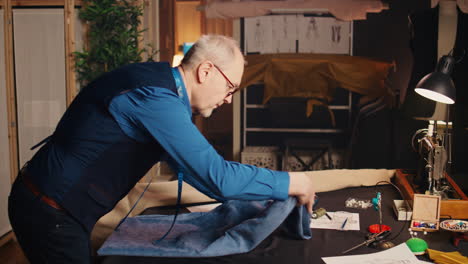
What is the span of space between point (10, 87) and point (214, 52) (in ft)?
10.5

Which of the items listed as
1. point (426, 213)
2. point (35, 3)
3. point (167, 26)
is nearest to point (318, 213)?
point (426, 213)

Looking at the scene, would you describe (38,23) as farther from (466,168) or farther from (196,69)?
(466,168)

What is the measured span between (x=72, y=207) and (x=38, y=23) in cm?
354

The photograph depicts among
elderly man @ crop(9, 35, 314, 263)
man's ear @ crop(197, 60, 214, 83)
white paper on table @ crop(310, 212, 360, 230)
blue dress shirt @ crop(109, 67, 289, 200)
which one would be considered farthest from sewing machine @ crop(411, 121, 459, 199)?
man's ear @ crop(197, 60, 214, 83)

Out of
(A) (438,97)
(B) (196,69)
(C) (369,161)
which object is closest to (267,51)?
(C) (369,161)

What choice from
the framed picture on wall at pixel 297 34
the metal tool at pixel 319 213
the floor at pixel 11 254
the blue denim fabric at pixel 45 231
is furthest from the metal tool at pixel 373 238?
the framed picture on wall at pixel 297 34

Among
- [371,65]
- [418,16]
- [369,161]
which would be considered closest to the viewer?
[418,16]

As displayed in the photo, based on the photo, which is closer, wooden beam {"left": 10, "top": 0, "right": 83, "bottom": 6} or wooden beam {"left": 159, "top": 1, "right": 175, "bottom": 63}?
wooden beam {"left": 10, "top": 0, "right": 83, "bottom": 6}

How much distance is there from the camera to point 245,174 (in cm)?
149

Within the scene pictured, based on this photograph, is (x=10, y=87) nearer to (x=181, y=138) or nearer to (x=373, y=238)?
(x=181, y=138)

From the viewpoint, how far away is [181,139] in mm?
1425

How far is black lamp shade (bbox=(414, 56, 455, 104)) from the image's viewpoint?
2232mm

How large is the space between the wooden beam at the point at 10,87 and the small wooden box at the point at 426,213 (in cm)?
349

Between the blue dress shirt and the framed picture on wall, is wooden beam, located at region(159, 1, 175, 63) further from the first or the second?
the blue dress shirt
